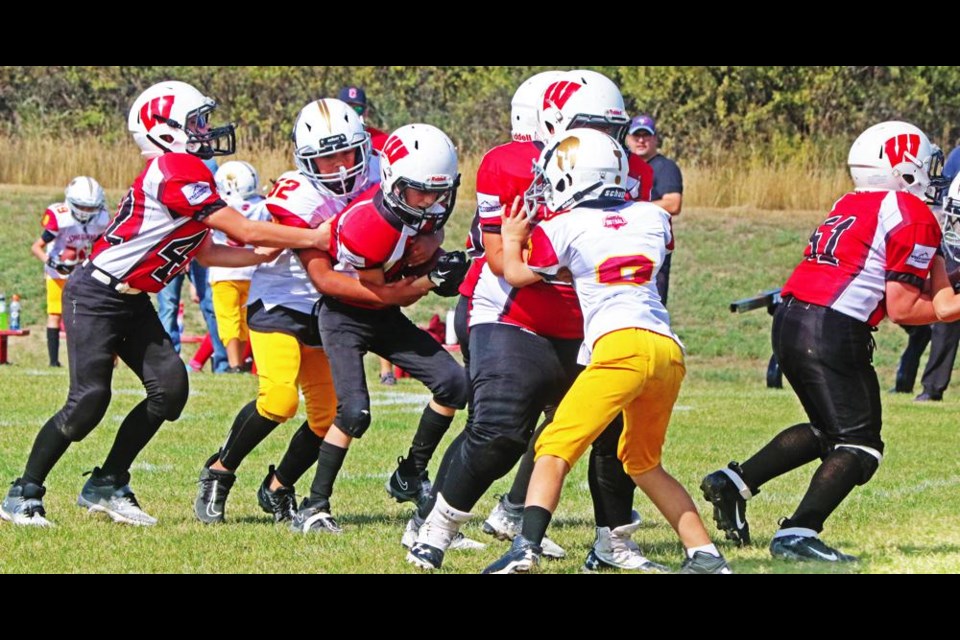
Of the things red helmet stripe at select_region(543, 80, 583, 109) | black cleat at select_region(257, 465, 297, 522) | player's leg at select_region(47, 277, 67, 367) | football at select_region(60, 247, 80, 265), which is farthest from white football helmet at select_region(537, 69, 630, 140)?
player's leg at select_region(47, 277, 67, 367)

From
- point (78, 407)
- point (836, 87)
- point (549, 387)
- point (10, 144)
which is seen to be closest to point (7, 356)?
point (10, 144)

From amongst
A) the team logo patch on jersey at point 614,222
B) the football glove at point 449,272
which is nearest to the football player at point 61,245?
the football glove at point 449,272

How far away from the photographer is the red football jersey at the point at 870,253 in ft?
18.6

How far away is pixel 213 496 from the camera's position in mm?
6582

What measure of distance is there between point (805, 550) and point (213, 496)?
8.54 feet

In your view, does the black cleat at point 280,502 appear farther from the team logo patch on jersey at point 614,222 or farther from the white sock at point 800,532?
the team logo patch on jersey at point 614,222

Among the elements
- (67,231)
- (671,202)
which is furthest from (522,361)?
(67,231)

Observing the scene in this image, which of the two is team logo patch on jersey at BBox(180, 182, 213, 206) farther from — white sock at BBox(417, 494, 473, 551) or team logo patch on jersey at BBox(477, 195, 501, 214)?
white sock at BBox(417, 494, 473, 551)

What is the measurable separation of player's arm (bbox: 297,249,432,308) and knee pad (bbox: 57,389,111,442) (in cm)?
106

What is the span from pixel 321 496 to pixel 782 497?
2500 millimetres

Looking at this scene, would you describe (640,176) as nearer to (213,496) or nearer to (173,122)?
(173,122)

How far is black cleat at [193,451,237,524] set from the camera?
6.57 meters

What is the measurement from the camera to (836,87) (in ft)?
69.2

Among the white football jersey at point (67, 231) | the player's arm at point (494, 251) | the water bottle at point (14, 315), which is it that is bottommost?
the water bottle at point (14, 315)
